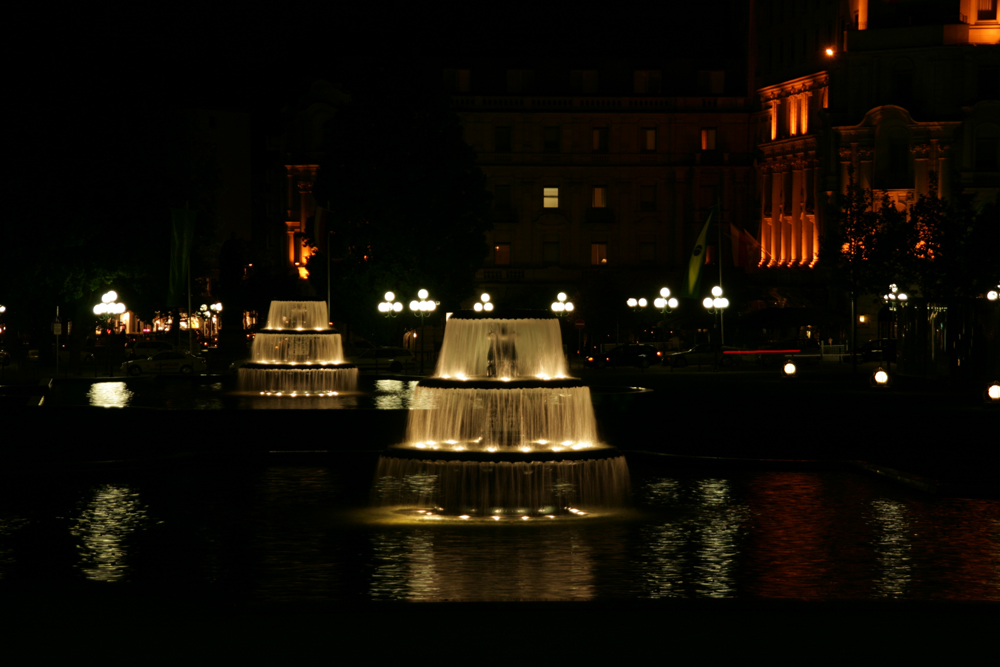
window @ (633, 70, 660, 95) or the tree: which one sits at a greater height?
window @ (633, 70, 660, 95)

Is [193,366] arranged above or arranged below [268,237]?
below

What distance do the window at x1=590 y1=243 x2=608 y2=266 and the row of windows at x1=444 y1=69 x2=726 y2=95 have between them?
36.6ft

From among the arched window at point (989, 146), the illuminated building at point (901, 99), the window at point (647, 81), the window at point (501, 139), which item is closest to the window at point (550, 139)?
the window at point (501, 139)

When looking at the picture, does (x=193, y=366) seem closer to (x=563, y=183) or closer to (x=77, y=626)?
(x=563, y=183)

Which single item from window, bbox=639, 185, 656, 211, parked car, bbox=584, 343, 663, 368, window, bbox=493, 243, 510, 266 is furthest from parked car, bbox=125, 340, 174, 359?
window, bbox=639, 185, 656, 211

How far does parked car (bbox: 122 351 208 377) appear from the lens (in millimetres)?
59938

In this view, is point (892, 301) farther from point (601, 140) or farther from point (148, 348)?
point (601, 140)

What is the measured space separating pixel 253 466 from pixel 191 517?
5553 mm

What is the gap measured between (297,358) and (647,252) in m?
59.3

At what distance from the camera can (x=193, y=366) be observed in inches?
2411

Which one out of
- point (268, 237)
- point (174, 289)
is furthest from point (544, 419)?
point (268, 237)

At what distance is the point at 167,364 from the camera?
198ft

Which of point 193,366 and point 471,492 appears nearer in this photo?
point 471,492

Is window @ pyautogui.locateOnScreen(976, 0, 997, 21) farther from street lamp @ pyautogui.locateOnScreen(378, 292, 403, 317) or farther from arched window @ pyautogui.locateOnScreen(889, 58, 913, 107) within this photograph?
street lamp @ pyautogui.locateOnScreen(378, 292, 403, 317)
